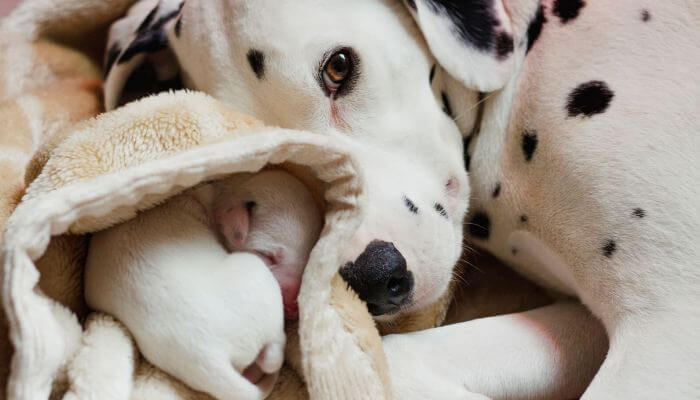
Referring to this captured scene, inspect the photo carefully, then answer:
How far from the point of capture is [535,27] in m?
1.34

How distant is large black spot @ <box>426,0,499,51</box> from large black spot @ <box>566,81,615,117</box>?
168mm

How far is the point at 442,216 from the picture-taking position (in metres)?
1.22

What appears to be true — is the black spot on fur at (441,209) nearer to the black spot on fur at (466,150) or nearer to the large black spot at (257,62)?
the black spot on fur at (466,150)

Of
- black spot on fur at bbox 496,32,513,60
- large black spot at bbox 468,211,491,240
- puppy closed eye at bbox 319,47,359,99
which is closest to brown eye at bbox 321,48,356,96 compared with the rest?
puppy closed eye at bbox 319,47,359,99

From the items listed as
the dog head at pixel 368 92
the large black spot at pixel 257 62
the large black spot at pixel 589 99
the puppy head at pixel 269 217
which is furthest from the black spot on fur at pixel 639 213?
the large black spot at pixel 257 62

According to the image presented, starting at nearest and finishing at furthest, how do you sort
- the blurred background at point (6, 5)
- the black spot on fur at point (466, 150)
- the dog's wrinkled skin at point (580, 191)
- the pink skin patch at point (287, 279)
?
the pink skin patch at point (287, 279)
the dog's wrinkled skin at point (580, 191)
the black spot on fur at point (466, 150)
the blurred background at point (6, 5)

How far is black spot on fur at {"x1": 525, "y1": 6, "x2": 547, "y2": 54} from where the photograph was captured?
1.34m

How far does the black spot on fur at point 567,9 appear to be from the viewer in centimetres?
131

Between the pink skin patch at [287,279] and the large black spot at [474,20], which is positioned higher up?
the large black spot at [474,20]

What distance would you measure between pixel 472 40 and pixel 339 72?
0.25 m

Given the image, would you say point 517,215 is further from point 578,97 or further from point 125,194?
point 125,194

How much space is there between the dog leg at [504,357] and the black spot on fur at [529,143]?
0.29 meters

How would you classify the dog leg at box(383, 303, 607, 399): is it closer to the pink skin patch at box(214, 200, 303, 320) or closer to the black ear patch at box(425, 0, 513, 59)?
the pink skin patch at box(214, 200, 303, 320)

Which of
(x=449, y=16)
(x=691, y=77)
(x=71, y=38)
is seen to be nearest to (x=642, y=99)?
(x=691, y=77)
